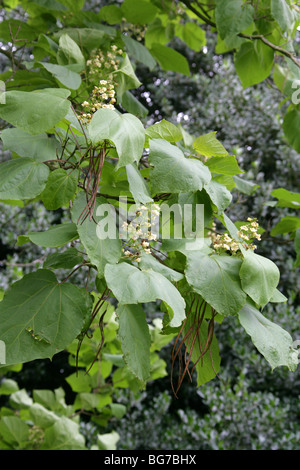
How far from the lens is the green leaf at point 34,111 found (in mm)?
550

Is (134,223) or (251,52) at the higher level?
(251,52)

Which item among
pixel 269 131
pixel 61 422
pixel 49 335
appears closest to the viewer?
pixel 49 335

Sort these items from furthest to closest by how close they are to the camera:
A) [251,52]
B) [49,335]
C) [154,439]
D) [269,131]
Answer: [269,131], [154,439], [251,52], [49,335]

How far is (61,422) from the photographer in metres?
1.26

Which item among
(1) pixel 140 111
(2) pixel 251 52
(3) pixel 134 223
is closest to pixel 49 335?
(3) pixel 134 223

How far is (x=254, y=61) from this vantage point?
109cm

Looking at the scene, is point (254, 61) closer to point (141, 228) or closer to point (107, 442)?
point (141, 228)

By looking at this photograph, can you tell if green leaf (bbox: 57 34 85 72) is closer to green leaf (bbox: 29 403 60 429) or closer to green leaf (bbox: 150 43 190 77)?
green leaf (bbox: 150 43 190 77)

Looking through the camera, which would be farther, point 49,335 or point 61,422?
point 61,422

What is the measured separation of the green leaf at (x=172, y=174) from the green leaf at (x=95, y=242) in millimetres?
79

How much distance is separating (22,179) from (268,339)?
0.35 metres

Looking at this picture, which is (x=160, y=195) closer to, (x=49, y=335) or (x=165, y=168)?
(x=165, y=168)

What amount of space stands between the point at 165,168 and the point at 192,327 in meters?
0.20

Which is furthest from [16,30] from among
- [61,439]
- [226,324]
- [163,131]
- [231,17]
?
[226,324]
